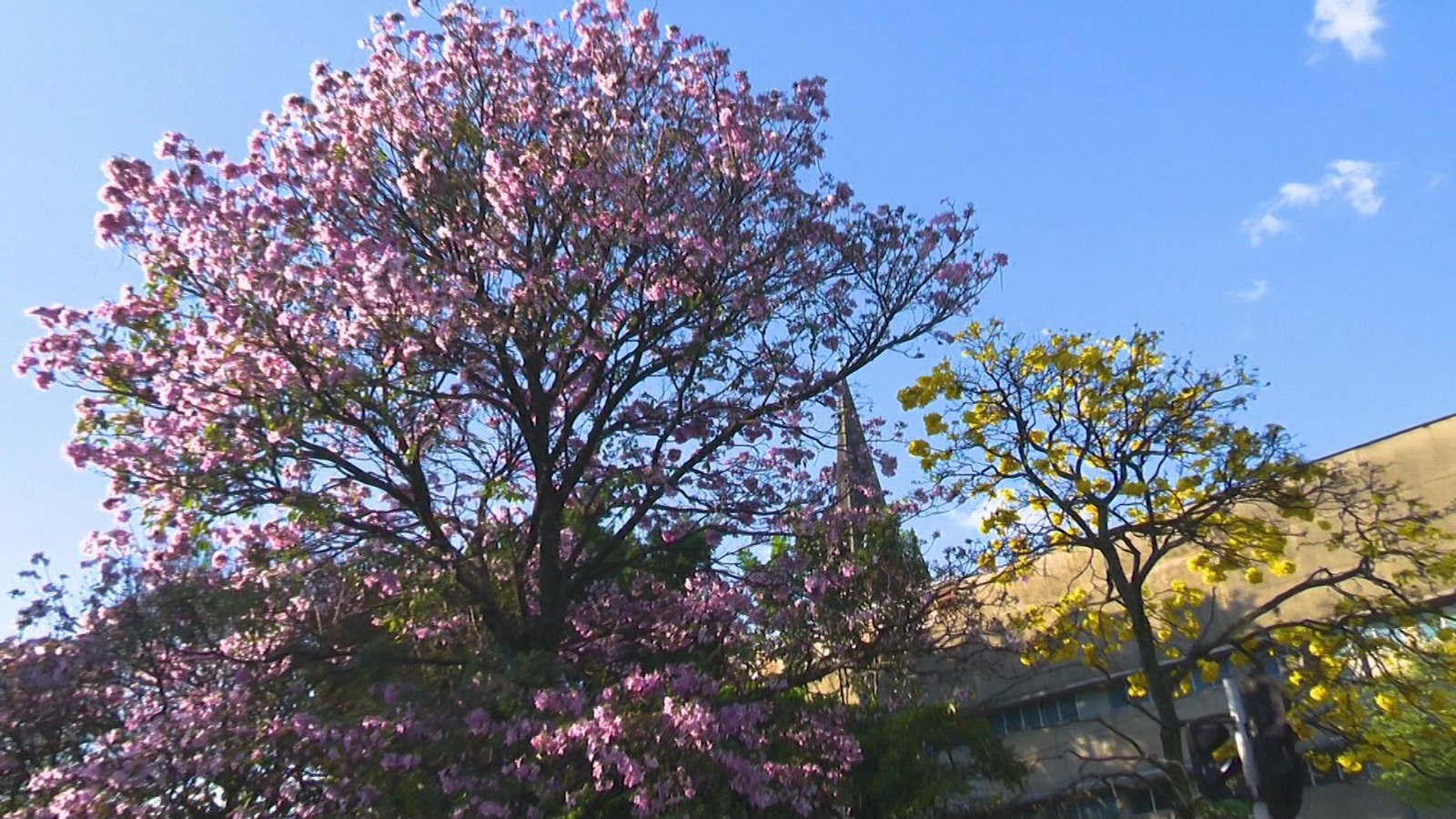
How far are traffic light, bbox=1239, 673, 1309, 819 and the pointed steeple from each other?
7395 millimetres

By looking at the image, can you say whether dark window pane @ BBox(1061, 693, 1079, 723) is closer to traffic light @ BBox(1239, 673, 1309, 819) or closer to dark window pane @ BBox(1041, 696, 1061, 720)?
dark window pane @ BBox(1041, 696, 1061, 720)

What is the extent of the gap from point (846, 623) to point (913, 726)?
1583 mm

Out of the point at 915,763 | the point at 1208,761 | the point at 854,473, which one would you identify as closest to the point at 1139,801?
the point at 915,763

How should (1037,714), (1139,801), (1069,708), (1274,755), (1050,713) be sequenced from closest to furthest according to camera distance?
(1274,755) < (1139,801) < (1069,708) < (1050,713) < (1037,714)

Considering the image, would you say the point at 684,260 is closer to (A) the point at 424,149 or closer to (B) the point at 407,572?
(A) the point at 424,149

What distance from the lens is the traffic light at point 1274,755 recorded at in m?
6.77

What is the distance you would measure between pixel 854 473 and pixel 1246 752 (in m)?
7.76

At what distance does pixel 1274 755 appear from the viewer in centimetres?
679

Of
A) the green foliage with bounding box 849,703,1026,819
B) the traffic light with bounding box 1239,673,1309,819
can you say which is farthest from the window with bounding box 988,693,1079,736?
the traffic light with bounding box 1239,673,1309,819

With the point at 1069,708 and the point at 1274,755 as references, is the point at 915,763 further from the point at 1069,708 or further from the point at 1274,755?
the point at 1274,755

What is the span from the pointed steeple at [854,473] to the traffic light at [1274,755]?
24.3 feet

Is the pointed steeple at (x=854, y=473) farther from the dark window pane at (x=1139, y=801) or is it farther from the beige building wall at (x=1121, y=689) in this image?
the dark window pane at (x=1139, y=801)

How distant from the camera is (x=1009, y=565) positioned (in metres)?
15.2

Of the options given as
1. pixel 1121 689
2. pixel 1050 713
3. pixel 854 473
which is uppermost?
pixel 854 473
